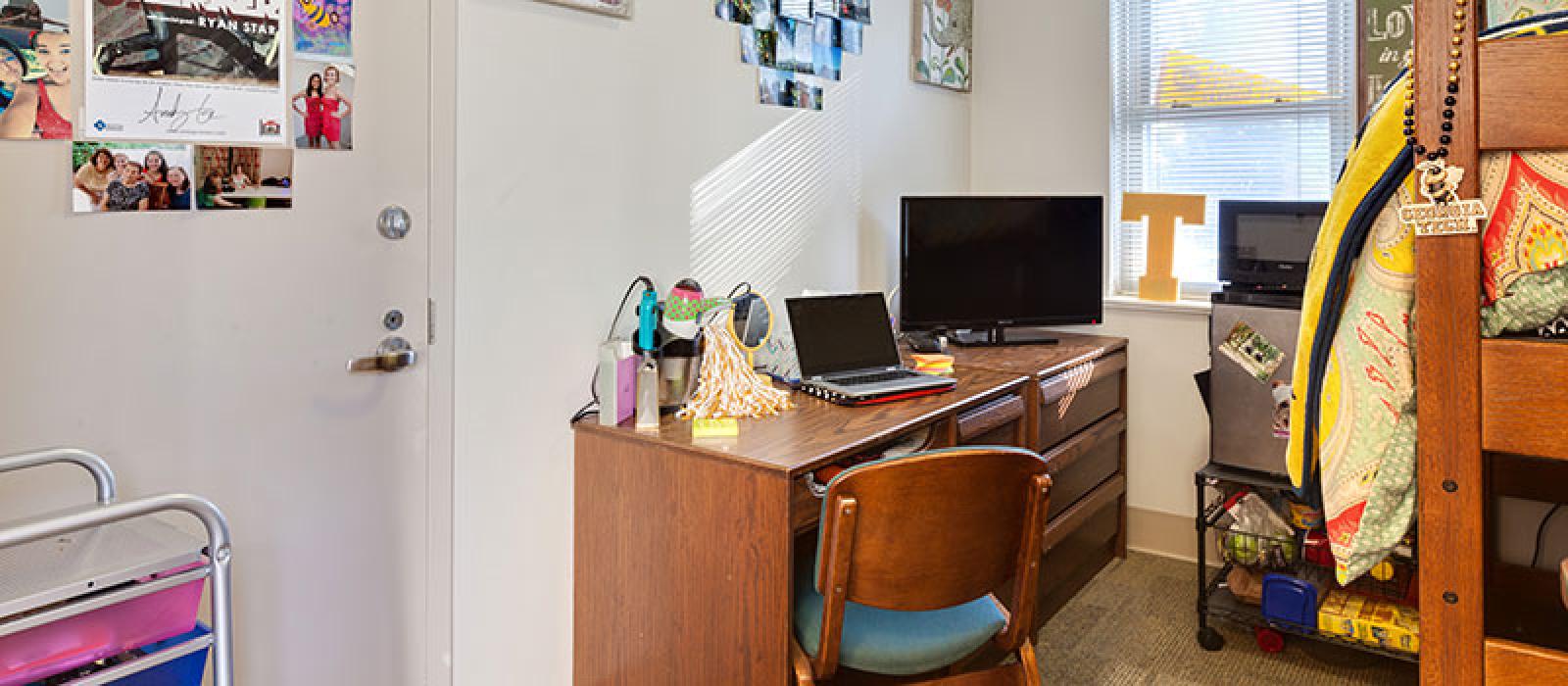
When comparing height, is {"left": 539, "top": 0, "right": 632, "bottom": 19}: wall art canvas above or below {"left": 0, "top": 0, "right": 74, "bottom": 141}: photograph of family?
above

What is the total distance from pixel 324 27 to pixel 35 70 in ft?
1.40

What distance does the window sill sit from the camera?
3.35 m

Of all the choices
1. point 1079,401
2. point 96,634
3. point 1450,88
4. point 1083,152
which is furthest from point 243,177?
point 1083,152

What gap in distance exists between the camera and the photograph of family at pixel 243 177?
1600 millimetres

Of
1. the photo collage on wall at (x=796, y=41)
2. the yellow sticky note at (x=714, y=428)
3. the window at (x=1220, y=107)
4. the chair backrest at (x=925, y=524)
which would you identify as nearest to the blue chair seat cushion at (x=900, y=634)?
the chair backrest at (x=925, y=524)

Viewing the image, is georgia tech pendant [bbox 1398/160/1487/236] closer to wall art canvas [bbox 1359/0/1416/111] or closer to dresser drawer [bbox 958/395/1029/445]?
dresser drawer [bbox 958/395/1029/445]

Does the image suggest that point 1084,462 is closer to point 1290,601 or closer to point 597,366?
point 1290,601

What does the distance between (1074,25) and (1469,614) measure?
2.79 meters

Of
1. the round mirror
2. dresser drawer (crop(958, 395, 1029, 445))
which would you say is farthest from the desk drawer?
the round mirror

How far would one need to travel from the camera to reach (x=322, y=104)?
1.72 meters

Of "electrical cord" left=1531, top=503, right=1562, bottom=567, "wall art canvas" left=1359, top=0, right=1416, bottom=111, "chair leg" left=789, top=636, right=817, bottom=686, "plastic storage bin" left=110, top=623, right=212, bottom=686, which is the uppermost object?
"wall art canvas" left=1359, top=0, right=1416, bottom=111

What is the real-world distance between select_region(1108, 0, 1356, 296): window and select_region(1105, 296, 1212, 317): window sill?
0.20ft

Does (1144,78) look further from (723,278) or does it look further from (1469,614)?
(1469,614)

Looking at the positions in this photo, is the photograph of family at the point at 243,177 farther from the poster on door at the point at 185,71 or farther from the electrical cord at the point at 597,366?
the electrical cord at the point at 597,366
